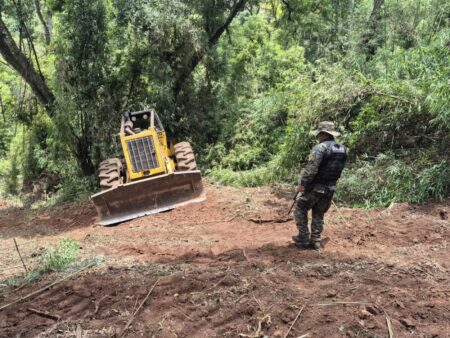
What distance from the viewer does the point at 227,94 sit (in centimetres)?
1437

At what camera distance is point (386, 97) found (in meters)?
8.91

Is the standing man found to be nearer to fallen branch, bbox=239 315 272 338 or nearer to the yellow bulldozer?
fallen branch, bbox=239 315 272 338

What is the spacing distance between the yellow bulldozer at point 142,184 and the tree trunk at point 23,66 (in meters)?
3.38

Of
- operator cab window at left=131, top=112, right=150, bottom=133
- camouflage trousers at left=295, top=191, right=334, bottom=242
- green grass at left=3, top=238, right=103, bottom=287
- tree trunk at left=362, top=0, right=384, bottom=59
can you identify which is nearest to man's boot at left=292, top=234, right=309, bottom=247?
camouflage trousers at left=295, top=191, right=334, bottom=242

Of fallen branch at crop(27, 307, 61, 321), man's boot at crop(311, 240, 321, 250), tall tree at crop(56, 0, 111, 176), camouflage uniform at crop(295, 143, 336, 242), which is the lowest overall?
man's boot at crop(311, 240, 321, 250)

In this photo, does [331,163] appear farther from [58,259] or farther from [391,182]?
[58,259]

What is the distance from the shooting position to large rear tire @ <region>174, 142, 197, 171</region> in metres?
9.76

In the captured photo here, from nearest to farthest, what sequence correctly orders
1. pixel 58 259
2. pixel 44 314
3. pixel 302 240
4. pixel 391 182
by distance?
pixel 44 314 < pixel 58 259 < pixel 302 240 < pixel 391 182

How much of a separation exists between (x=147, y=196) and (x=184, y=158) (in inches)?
62.3

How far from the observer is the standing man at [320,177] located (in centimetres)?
550

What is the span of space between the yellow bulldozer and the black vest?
152 inches

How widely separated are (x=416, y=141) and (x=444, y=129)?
1.87ft

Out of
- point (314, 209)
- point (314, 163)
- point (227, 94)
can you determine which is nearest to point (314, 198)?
point (314, 209)

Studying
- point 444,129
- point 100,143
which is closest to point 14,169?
point 100,143
